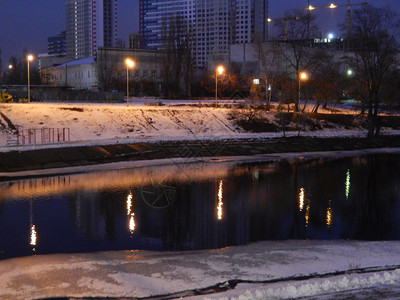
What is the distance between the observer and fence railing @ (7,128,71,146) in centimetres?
3916

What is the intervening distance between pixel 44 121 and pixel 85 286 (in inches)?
1419

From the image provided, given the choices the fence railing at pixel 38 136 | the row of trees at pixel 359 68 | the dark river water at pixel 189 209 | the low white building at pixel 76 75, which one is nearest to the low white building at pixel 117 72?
the low white building at pixel 76 75

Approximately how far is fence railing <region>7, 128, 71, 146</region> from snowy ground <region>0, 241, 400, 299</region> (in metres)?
26.1

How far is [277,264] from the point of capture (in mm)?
13602

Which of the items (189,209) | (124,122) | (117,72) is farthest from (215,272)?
(117,72)

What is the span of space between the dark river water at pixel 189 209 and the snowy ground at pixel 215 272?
4.56ft

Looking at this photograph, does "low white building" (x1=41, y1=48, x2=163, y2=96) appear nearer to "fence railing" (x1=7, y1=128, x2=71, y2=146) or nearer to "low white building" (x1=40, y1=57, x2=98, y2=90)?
"low white building" (x1=40, y1=57, x2=98, y2=90)

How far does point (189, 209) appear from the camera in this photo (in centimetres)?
2130

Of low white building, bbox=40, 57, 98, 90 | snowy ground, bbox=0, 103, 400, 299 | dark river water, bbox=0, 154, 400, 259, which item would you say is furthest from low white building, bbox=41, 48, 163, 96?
snowy ground, bbox=0, 103, 400, 299

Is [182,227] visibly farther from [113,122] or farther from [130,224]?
[113,122]

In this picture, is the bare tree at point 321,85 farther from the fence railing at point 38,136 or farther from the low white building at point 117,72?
the fence railing at point 38,136

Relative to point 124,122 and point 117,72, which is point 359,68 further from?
point 117,72

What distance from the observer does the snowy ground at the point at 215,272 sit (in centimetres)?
1139

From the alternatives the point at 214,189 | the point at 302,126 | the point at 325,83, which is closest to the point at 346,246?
the point at 214,189
